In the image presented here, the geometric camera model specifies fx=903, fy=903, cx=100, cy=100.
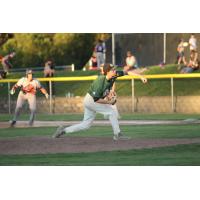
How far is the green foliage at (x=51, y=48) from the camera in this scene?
71.2ft

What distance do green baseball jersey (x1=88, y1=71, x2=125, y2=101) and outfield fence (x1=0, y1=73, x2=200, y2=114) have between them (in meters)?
2.34

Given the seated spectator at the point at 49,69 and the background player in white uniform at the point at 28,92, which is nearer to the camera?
the background player in white uniform at the point at 28,92

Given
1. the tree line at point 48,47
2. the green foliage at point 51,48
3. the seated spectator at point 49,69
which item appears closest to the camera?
the seated spectator at point 49,69

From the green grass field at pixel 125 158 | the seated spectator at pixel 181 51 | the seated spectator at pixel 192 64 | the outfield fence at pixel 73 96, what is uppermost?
the seated spectator at pixel 181 51

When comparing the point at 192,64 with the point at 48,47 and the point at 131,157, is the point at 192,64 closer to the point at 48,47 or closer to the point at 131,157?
the point at 131,157

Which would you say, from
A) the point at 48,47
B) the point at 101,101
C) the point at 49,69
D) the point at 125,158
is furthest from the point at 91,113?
the point at 48,47

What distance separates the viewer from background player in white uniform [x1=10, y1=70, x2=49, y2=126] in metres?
19.2

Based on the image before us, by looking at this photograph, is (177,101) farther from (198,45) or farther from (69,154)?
(69,154)

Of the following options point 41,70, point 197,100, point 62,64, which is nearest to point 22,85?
point 41,70

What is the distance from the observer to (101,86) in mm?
16078

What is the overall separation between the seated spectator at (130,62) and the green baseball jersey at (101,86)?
9.06 feet

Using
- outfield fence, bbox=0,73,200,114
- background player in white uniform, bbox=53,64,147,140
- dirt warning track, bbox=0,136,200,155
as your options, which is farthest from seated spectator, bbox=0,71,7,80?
background player in white uniform, bbox=53,64,147,140

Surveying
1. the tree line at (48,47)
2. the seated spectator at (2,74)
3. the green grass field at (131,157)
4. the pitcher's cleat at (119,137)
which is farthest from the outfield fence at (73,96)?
the pitcher's cleat at (119,137)

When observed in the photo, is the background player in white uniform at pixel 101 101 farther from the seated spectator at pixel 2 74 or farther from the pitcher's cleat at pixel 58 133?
the seated spectator at pixel 2 74
